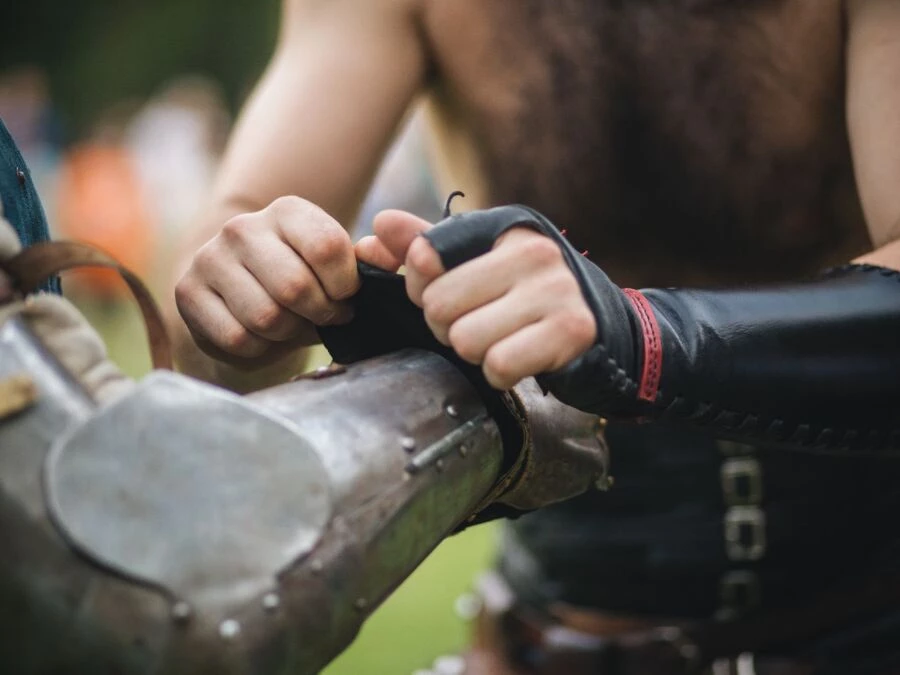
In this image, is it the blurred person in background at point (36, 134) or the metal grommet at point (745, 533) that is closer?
the metal grommet at point (745, 533)

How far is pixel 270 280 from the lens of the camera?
81cm

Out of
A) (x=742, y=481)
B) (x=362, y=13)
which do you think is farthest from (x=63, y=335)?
(x=742, y=481)

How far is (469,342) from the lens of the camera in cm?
67

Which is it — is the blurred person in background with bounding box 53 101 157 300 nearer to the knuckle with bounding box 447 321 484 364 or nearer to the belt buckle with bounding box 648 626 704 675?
the belt buckle with bounding box 648 626 704 675

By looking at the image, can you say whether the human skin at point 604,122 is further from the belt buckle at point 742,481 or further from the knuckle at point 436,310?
the knuckle at point 436,310

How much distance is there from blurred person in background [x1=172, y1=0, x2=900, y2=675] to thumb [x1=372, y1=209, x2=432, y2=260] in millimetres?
445

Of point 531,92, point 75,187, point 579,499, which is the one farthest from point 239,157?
point 75,187

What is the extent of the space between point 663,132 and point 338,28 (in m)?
0.43

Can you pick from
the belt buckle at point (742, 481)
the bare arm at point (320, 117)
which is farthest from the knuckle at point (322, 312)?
the belt buckle at point (742, 481)

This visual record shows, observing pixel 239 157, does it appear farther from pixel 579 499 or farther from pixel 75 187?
pixel 75 187

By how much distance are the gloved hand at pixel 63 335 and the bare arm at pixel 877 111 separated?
713 millimetres

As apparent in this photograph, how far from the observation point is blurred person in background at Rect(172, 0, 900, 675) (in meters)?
1.19

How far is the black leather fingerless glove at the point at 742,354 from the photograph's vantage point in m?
0.70

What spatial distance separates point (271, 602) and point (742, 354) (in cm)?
41
